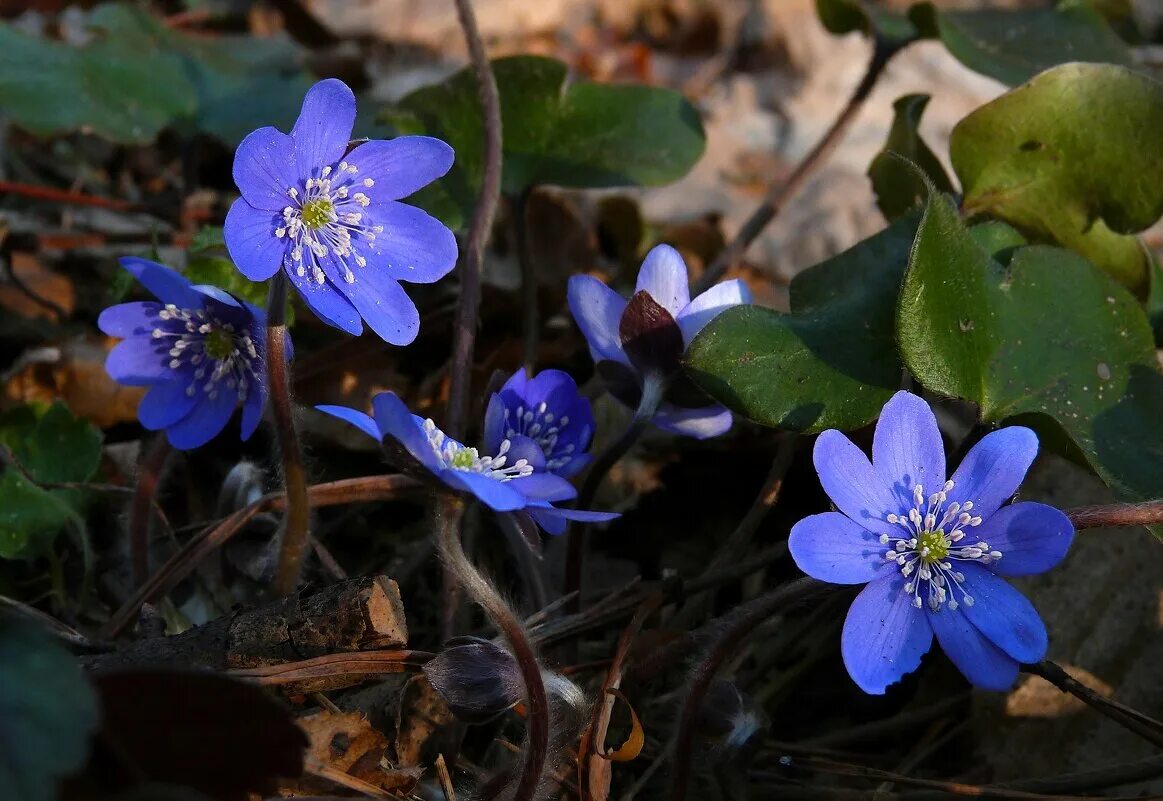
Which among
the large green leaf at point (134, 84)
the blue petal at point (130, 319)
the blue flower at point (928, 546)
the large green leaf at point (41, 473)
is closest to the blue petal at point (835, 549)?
the blue flower at point (928, 546)

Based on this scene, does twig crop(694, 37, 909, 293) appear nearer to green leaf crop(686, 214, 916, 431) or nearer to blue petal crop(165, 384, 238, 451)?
green leaf crop(686, 214, 916, 431)

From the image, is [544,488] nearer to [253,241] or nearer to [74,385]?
[253,241]

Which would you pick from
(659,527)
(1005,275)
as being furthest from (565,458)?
(1005,275)

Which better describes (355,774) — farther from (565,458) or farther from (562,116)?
(562,116)

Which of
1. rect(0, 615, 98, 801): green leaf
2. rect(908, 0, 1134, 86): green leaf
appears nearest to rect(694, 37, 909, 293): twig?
rect(908, 0, 1134, 86): green leaf

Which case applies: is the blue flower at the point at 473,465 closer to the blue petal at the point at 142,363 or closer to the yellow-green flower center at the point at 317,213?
the yellow-green flower center at the point at 317,213

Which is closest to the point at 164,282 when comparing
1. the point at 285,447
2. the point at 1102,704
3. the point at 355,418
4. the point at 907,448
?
the point at 285,447
